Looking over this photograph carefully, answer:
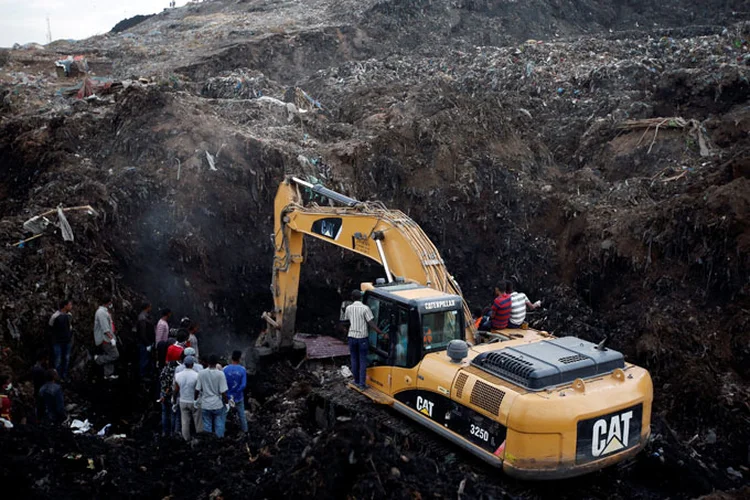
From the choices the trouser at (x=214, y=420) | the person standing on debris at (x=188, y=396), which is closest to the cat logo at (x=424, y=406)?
the trouser at (x=214, y=420)

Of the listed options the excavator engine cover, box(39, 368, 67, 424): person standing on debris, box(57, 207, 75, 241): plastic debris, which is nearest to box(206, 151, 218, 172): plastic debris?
box(57, 207, 75, 241): plastic debris

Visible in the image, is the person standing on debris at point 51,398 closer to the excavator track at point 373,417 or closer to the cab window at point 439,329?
the excavator track at point 373,417

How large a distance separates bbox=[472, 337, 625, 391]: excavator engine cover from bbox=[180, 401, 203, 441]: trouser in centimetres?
334

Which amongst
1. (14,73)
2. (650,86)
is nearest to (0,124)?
(14,73)

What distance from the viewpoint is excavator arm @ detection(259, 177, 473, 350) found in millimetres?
7961

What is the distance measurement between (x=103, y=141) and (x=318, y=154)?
185 inches

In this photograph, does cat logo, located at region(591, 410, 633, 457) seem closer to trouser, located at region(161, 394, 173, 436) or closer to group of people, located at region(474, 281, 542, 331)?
group of people, located at region(474, 281, 542, 331)

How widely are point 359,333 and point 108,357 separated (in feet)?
16.0

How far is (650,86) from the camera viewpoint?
1661 cm

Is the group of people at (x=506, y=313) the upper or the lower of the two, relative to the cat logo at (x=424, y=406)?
upper

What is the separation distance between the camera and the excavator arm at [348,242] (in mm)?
7961

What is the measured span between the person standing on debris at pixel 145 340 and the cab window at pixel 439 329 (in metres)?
5.05

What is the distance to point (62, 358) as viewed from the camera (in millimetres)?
9516

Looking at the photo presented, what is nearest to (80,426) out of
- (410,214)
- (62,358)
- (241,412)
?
(62,358)
